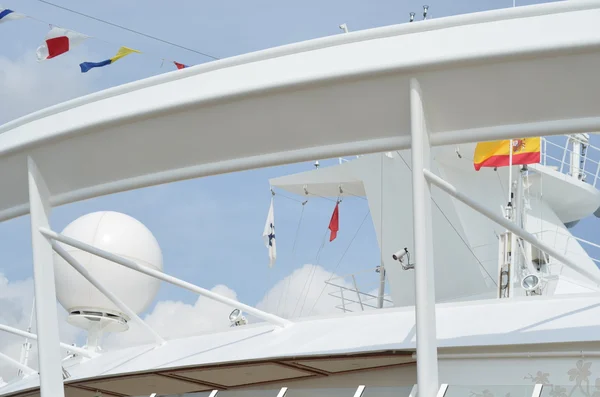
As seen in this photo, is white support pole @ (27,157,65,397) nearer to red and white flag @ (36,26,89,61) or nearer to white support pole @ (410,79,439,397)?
white support pole @ (410,79,439,397)

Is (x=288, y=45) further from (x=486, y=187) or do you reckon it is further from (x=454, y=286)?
(x=486, y=187)

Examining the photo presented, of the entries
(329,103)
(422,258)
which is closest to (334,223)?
(329,103)

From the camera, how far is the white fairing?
584 inches

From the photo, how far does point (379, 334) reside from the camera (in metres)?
9.06

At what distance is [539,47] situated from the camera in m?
5.95

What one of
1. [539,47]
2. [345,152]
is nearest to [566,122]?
[539,47]

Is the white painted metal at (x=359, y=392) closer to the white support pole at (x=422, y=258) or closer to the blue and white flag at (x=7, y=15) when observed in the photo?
the white support pole at (x=422, y=258)

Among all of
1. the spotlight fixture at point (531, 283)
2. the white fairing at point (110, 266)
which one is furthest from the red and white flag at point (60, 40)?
the spotlight fixture at point (531, 283)

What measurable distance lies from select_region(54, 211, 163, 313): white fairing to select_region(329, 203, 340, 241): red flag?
6017mm

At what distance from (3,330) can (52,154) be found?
627 cm

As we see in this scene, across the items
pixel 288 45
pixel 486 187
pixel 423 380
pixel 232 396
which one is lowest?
pixel 423 380

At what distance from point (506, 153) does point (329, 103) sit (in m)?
7.44

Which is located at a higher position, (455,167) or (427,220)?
(455,167)

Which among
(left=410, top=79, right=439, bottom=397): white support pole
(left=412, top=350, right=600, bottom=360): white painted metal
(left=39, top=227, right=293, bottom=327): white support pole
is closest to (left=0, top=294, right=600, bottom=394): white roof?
(left=412, top=350, right=600, bottom=360): white painted metal
